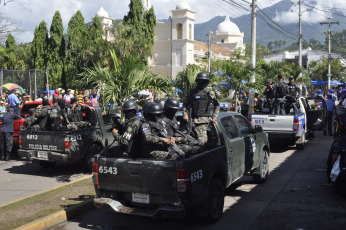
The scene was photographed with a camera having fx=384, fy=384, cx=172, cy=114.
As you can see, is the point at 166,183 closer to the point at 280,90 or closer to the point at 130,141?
the point at 130,141

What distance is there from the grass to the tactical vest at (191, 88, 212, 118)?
263cm

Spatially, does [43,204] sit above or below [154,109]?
below

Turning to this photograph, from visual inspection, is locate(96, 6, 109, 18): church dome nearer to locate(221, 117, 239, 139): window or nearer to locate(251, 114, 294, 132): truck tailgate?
locate(251, 114, 294, 132): truck tailgate

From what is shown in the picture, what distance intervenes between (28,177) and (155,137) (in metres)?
5.41

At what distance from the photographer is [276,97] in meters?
13.1

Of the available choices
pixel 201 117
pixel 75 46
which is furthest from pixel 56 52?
pixel 201 117

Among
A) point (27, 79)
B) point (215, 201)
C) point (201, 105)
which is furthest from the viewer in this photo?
point (27, 79)

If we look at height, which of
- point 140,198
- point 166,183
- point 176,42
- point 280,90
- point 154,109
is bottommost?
point 140,198

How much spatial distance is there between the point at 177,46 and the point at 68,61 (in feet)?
92.5

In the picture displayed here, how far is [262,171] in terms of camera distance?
8.34 metres

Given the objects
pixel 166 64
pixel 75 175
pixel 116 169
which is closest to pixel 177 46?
pixel 166 64

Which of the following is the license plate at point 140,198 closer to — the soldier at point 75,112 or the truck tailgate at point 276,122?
the soldier at point 75,112

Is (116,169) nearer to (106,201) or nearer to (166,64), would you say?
(106,201)

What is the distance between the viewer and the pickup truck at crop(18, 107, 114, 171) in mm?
9156
